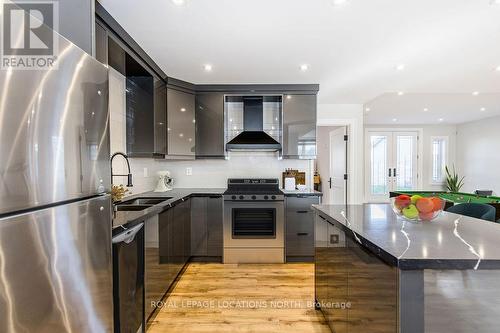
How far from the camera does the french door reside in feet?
24.1

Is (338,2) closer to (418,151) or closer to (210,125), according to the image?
(210,125)

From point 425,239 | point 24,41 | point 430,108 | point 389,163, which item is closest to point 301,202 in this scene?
point 425,239

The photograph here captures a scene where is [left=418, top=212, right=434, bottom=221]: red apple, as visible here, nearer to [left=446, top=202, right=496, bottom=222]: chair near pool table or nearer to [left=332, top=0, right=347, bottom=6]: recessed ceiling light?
[left=446, top=202, right=496, bottom=222]: chair near pool table

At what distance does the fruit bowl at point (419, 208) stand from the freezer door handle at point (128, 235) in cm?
180

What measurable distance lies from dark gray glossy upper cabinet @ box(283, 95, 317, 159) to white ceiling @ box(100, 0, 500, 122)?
11.8 inches

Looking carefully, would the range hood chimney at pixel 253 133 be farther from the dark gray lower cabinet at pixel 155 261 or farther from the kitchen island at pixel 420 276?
→ the kitchen island at pixel 420 276

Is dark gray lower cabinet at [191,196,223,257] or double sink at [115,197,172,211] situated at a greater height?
double sink at [115,197,172,211]

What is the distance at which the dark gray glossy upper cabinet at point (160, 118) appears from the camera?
2.93 meters

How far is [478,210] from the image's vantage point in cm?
220

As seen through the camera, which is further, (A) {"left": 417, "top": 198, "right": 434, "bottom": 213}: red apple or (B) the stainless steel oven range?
(B) the stainless steel oven range

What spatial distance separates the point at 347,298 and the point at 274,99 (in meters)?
2.81

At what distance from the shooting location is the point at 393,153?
7.38 m

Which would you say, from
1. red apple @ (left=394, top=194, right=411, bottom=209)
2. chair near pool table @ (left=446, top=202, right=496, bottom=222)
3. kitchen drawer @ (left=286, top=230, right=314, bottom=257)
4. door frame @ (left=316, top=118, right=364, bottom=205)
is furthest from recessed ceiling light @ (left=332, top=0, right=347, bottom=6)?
door frame @ (left=316, top=118, right=364, bottom=205)

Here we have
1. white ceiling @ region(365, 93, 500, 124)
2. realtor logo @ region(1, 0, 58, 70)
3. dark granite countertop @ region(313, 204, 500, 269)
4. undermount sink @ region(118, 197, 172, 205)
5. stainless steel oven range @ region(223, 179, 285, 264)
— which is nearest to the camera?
realtor logo @ region(1, 0, 58, 70)
